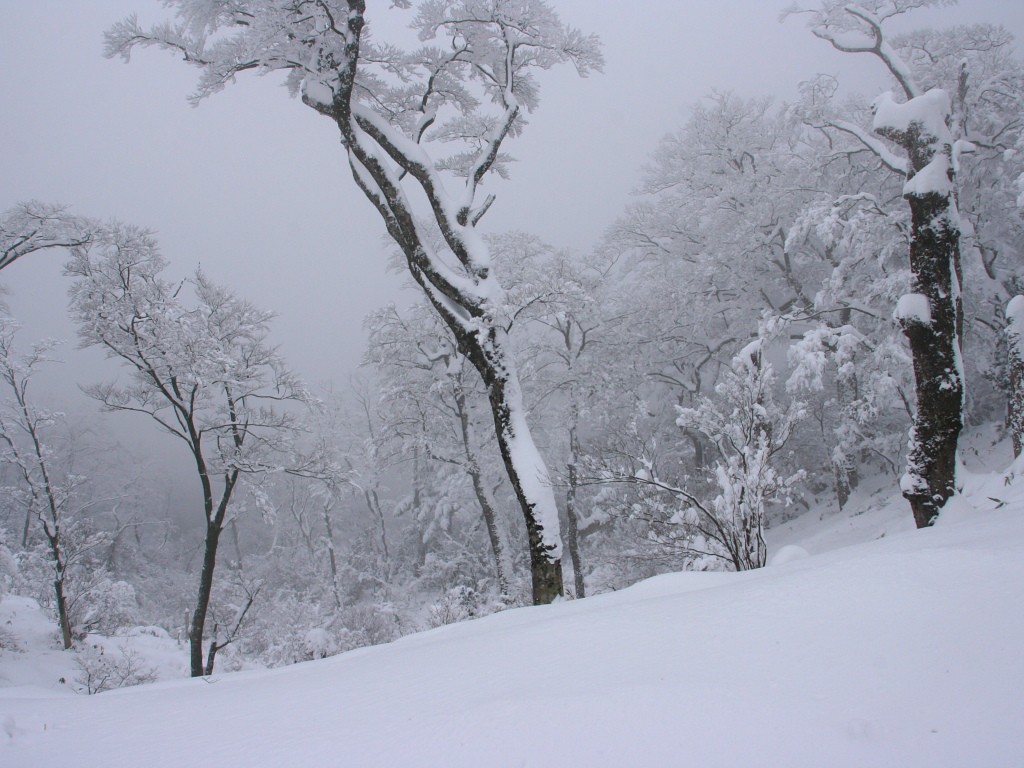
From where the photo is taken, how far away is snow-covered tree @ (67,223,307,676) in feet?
31.3

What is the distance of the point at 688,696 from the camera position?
143 cm

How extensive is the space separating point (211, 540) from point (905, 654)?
11373mm

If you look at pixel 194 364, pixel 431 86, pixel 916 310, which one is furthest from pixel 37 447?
pixel 916 310

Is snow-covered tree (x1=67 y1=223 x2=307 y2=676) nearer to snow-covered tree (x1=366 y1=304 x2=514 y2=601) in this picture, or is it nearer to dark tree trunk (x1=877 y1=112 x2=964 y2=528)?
snow-covered tree (x1=366 y1=304 x2=514 y2=601)

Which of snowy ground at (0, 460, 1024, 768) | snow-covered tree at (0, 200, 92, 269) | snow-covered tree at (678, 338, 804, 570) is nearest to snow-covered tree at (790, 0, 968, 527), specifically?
snow-covered tree at (678, 338, 804, 570)

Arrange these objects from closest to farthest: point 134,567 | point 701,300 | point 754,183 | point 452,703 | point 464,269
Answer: point 452,703 < point 464,269 < point 754,183 < point 701,300 < point 134,567

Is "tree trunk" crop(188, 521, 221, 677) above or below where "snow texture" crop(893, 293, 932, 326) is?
below

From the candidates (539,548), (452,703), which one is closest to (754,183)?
(539,548)

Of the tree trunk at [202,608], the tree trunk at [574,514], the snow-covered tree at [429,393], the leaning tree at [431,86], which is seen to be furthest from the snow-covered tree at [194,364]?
the tree trunk at [574,514]

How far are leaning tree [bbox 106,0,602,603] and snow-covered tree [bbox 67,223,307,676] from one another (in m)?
5.30

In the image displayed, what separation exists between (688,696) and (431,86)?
736 centimetres

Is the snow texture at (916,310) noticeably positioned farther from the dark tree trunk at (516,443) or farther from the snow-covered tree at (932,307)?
the dark tree trunk at (516,443)

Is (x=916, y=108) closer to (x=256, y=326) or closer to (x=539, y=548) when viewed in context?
(x=539, y=548)

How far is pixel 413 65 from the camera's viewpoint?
643 cm
